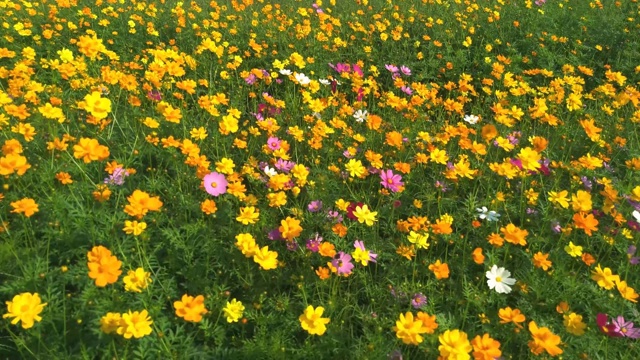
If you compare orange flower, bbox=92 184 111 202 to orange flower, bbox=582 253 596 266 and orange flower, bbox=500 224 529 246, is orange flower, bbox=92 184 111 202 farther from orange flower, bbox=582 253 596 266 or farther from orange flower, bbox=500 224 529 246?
orange flower, bbox=582 253 596 266

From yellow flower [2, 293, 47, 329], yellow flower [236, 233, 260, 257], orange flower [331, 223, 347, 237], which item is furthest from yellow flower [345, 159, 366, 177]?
yellow flower [2, 293, 47, 329]

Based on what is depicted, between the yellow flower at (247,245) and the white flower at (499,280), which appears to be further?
the white flower at (499,280)

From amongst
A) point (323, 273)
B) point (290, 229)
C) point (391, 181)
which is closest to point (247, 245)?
point (290, 229)

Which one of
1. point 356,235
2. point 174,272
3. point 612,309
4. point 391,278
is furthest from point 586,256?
point 174,272

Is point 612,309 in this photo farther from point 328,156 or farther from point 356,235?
point 328,156

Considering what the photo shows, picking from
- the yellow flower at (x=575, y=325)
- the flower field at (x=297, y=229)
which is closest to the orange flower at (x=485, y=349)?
the flower field at (x=297, y=229)

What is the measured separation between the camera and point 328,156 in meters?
2.64

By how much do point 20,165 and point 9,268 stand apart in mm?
351

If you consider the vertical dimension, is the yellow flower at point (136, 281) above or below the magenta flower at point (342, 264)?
above

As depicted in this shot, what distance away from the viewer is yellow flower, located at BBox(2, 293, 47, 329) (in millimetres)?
1310

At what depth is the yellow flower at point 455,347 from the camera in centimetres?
135

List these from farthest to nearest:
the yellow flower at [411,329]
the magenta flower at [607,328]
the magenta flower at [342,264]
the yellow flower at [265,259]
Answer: the magenta flower at [342,264]
the yellow flower at [265,259]
the magenta flower at [607,328]
the yellow flower at [411,329]

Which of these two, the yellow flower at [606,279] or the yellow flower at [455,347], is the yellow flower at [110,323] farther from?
the yellow flower at [606,279]

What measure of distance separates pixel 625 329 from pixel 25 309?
1835 mm
